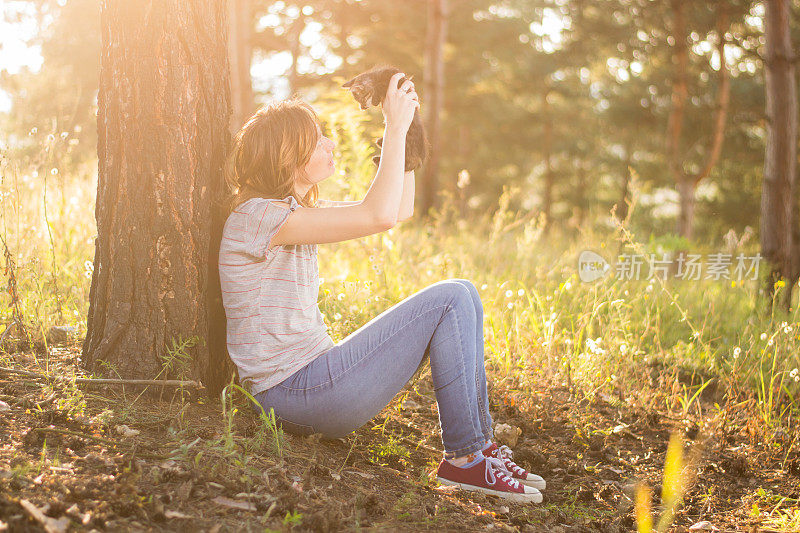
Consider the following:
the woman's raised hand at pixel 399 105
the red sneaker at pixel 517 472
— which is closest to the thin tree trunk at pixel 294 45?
the woman's raised hand at pixel 399 105

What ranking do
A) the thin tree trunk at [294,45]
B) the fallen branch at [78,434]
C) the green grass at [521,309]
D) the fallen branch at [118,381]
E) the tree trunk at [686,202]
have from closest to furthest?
the fallen branch at [78,434]
the fallen branch at [118,381]
the green grass at [521,309]
the tree trunk at [686,202]
the thin tree trunk at [294,45]

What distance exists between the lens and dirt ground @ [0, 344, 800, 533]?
1.97 metres

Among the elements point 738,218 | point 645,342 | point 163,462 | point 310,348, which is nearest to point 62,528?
point 163,462

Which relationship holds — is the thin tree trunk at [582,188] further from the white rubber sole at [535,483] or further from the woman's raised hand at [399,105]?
the woman's raised hand at [399,105]

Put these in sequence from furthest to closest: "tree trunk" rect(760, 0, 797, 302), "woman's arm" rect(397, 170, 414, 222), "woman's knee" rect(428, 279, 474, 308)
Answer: "tree trunk" rect(760, 0, 797, 302) → "woman's arm" rect(397, 170, 414, 222) → "woman's knee" rect(428, 279, 474, 308)

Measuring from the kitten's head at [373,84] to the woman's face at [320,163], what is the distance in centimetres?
Answer: 23

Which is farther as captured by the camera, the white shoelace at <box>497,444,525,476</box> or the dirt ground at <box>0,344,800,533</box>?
the white shoelace at <box>497,444,525,476</box>

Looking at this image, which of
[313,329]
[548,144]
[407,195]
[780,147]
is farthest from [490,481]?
[548,144]

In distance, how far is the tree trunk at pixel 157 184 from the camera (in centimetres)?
262

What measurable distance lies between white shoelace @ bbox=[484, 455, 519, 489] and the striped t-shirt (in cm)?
82

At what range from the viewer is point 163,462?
2.20 meters

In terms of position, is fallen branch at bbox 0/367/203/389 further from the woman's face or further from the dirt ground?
→ the woman's face

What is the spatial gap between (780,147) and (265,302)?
615 centimetres

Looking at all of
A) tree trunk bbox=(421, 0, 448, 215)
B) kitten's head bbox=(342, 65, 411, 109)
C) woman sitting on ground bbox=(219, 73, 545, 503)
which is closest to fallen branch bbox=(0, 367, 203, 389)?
woman sitting on ground bbox=(219, 73, 545, 503)
